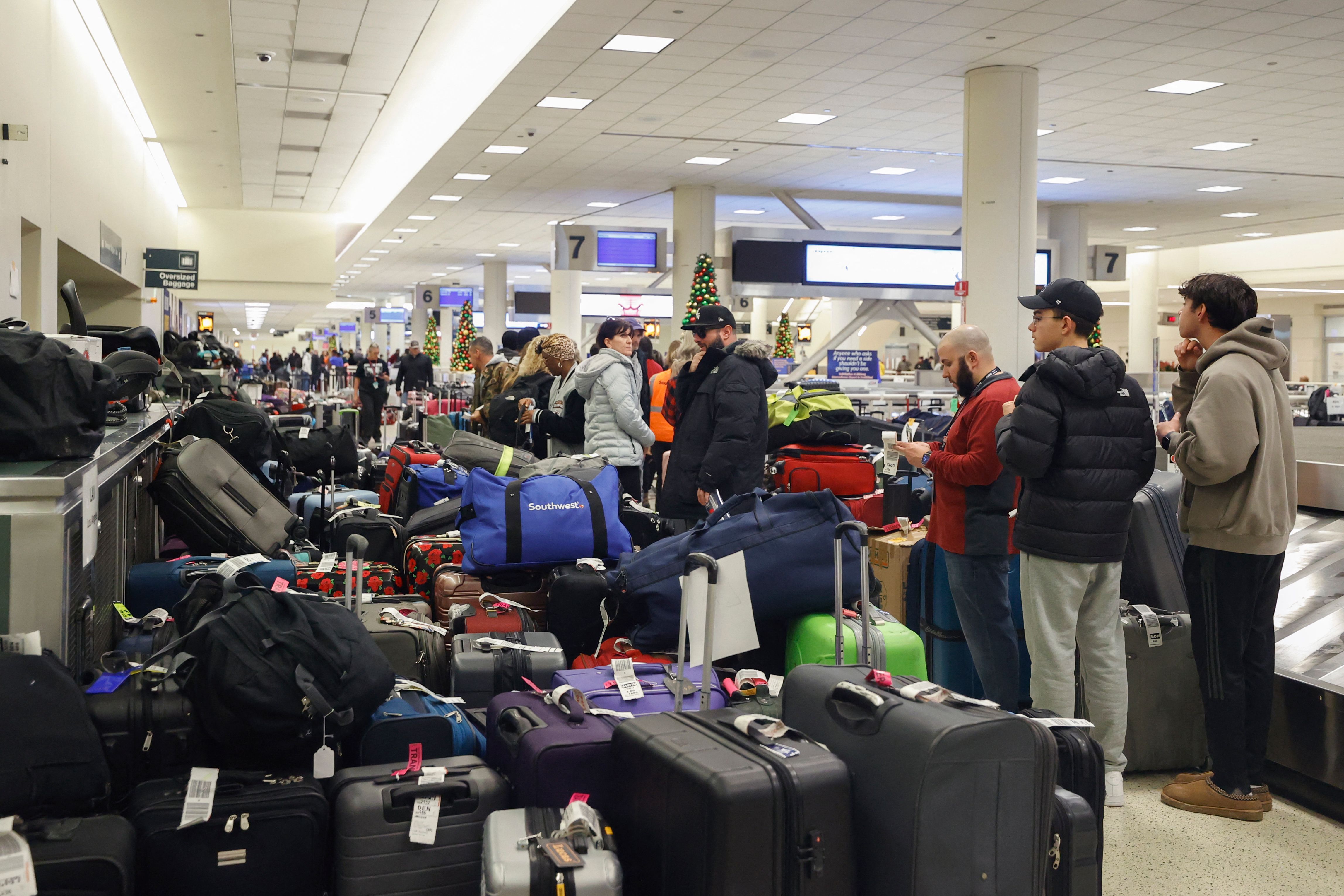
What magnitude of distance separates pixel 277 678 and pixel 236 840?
1.01 feet

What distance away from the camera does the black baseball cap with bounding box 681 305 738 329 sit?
17.2 feet

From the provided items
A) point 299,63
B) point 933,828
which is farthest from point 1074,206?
point 933,828

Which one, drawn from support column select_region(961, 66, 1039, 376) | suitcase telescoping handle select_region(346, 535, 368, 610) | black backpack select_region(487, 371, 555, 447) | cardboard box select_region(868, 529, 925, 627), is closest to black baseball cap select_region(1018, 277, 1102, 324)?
cardboard box select_region(868, 529, 925, 627)

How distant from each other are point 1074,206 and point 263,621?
16.1m

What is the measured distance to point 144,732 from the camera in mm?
2188

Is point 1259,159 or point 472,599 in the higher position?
point 1259,159

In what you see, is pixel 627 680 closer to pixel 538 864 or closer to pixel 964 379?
pixel 538 864

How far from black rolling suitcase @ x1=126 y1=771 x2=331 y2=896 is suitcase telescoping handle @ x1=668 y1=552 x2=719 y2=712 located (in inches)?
31.7

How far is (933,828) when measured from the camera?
2.01 m

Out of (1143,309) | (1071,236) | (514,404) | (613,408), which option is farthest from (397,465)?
(1143,309)

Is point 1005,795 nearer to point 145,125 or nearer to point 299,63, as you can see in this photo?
point 299,63

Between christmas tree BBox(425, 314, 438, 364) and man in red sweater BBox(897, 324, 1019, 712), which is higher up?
christmas tree BBox(425, 314, 438, 364)

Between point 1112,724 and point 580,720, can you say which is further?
point 1112,724

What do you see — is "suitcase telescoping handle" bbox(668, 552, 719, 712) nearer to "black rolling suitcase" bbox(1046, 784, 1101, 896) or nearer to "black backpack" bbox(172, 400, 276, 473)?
"black rolling suitcase" bbox(1046, 784, 1101, 896)
